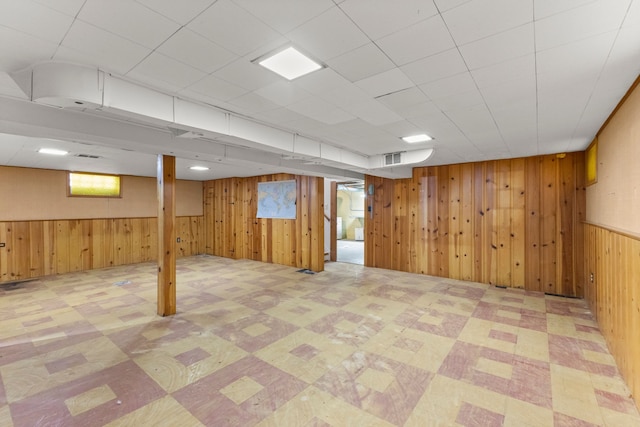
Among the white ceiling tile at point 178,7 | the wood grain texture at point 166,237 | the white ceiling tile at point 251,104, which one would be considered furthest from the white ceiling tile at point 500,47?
the wood grain texture at point 166,237

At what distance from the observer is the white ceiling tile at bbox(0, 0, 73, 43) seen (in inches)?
49.1

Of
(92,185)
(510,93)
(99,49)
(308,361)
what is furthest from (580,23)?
(92,185)

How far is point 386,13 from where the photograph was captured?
1331mm

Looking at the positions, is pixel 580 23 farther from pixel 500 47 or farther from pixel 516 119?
pixel 516 119

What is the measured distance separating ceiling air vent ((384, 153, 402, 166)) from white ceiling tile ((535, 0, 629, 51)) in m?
3.00

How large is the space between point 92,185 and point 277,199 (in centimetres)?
426

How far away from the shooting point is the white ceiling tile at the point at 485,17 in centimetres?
128

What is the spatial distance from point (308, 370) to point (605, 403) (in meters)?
2.15

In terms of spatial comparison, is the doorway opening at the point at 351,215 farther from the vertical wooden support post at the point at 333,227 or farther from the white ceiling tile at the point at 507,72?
the white ceiling tile at the point at 507,72

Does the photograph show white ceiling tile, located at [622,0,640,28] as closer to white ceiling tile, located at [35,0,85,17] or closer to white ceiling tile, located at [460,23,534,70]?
white ceiling tile, located at [460,23,534,70]

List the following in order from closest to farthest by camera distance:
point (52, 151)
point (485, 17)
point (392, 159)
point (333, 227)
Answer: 1. point (485, 17)
2. point (52, 151)
3. point (392, 159)
4. point (333, 227)

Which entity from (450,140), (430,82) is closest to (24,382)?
(430,82)

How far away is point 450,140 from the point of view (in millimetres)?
3721

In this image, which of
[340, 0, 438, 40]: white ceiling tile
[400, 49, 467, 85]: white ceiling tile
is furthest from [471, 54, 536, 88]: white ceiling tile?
[340, 0, 438, 40]: white ceiling tile
